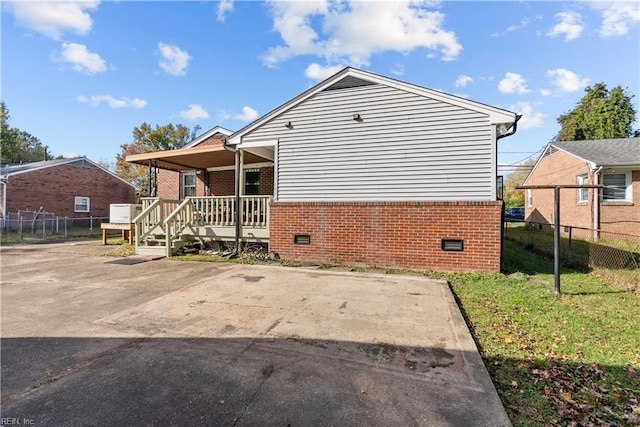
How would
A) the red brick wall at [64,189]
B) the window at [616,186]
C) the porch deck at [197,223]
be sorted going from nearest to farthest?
the porch deck at [197,223] → the window at [616,186] → the red brick wall at [64,189]

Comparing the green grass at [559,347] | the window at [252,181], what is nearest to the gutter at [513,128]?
the green grass at [559,347]

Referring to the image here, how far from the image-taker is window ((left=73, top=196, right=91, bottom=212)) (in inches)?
866

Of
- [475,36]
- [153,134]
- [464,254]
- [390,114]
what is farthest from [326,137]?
[153,134]

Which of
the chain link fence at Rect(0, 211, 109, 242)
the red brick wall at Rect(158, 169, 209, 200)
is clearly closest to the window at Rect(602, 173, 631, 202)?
the red brick wall at Rect(158, 169, 209, 200)

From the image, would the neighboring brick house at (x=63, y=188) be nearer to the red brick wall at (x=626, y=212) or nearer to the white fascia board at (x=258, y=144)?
the white fascia board at (x=258, y=144)

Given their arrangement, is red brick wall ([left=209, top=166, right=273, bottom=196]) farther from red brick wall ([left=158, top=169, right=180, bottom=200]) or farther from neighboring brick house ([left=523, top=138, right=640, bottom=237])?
neighboring brick house ([left=523, top=138, right=640, bottom=237])

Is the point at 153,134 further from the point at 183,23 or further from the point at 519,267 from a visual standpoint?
the point at 519,267

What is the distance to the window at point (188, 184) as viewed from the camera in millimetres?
13547

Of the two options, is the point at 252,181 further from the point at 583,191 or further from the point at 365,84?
the point at 583,191

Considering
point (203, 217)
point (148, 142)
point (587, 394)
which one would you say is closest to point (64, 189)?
point (148, 142)

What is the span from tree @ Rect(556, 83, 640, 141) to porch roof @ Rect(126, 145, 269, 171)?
3066 cm

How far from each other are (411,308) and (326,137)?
523 cm

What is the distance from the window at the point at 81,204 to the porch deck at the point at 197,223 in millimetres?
16706

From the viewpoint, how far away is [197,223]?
9844 millimetres
